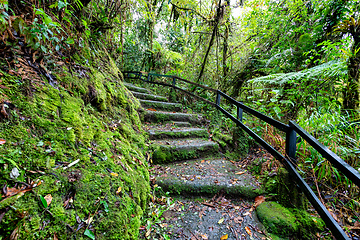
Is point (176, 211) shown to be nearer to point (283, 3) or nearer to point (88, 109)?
point (88, 109)

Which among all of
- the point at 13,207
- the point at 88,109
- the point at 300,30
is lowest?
the point at 13,207

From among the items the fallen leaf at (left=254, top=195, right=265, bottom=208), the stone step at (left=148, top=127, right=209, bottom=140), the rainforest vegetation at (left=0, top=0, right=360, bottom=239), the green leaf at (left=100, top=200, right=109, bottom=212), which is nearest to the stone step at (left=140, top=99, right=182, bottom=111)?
the stone step at (left=148, top=127, right=209, bottom=140)

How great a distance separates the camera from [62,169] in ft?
3.85

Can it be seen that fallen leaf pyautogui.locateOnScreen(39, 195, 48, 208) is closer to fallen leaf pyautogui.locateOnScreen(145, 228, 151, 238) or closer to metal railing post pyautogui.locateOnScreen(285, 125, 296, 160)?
fallen leaf pyautogui.locateOnScreen(145, 228, 151, 238)

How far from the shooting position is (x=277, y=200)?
211 centimetres

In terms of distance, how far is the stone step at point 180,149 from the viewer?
2.84 meters

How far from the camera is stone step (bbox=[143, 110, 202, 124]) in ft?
12.6

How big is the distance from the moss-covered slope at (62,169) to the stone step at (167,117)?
1873mm

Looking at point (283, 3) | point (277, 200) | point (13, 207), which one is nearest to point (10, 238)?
point (13, 207)

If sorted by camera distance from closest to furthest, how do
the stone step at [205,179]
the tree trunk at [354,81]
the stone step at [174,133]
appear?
the stone step at [205,179]
the tree trunk at [354,81]
the stone step at [174,133]

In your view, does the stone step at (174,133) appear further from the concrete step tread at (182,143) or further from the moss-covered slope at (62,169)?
the moss-covered slope at (62,169)

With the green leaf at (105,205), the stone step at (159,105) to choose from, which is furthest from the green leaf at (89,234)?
the stone step at (159,105)

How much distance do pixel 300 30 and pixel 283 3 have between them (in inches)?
44.2

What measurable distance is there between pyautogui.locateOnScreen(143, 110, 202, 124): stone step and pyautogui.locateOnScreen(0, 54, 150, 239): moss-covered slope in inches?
73.7
